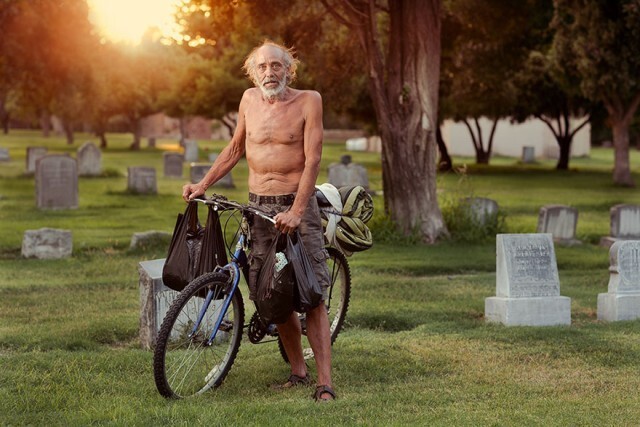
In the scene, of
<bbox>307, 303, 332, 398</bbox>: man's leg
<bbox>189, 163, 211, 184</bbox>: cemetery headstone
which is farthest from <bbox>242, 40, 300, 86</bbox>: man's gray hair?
<bbox>189, 163, 211, 184</bbox>: cemetery headstone

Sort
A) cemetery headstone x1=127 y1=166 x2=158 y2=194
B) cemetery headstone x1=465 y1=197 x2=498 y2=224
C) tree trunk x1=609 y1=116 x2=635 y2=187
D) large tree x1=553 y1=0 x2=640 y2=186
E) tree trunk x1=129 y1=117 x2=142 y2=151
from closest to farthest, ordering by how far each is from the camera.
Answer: cemetery headstone x1=465 y1=197 x2=498 y2=224
cemetery headstone x1=127 y1=166 x2=158 y2=194
large tree x1=553 y1=0 x2=640 y2=186
tree trunk x1=609 y1=116 x2=635 y2=187
tree trunk x1=129 y1=117 x2=142 y2=151

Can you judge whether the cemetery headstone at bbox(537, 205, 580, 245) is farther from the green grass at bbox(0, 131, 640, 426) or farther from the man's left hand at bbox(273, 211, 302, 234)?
the man's left hand at bbox(273, 211, 302, 234)

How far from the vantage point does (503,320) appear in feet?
33.2

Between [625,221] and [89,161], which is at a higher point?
[89,161]

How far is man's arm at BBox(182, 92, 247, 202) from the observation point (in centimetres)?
700

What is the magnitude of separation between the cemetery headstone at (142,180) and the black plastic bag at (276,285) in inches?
826

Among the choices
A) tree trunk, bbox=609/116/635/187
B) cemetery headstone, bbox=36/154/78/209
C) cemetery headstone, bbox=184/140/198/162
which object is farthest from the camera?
cemetery headstone, bbox=184/140/198/162

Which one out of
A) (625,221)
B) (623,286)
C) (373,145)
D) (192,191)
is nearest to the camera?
(192,191)

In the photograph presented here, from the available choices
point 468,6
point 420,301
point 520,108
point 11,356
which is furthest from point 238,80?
point 11,356

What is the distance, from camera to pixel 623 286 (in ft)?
34.7

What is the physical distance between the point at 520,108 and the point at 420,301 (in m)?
34.3

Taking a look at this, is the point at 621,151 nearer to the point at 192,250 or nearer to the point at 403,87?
the point at 403,87

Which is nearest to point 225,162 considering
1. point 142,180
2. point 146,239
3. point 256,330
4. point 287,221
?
point 287,221

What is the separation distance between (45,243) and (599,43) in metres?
18.7
